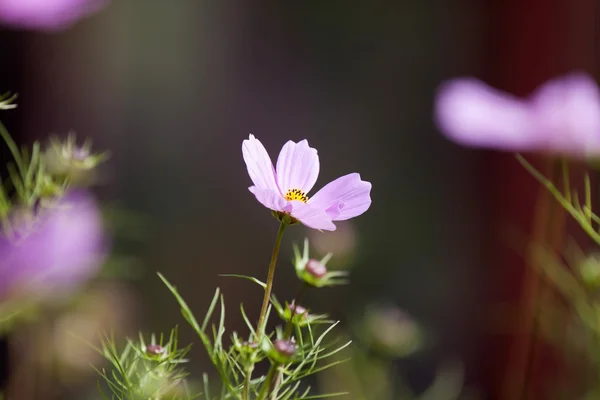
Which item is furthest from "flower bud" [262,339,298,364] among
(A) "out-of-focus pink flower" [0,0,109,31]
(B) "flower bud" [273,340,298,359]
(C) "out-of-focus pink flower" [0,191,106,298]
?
(A) "out-of-focus pink flower" [0,0,109,31]

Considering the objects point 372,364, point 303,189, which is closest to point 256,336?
point 303,189

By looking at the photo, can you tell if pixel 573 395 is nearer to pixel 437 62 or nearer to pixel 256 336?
pixel 256 336

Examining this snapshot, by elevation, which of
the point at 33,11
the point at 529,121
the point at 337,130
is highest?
the point at 33,11

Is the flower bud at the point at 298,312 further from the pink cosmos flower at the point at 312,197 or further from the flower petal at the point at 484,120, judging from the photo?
the flower petal at the point at 484,120

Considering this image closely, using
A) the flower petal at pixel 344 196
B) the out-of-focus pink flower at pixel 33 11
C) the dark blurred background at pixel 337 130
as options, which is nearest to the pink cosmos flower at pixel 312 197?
the flower petal at pixel 344 196

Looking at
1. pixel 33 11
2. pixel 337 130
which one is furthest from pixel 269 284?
pixel 337 130

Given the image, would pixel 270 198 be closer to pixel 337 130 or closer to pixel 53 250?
pixel 53 250

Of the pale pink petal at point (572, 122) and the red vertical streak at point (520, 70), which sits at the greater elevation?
the pale pink petal at point (572, 122)

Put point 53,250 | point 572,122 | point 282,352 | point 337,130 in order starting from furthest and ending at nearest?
point 337,130 < point 572,122 < point 53,250 < point 282,352
